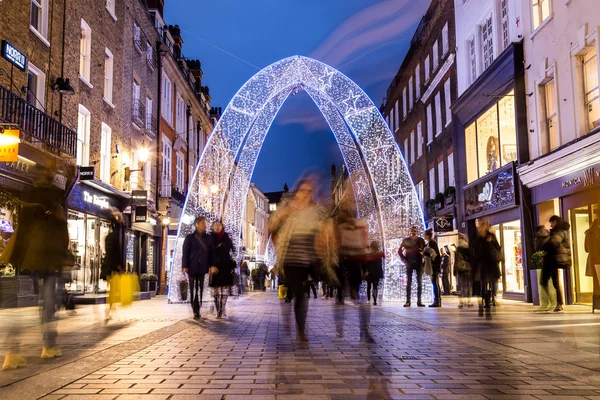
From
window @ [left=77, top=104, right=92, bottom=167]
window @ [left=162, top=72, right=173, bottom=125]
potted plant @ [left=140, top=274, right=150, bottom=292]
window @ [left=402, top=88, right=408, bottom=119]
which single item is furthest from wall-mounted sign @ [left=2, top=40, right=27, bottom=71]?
window @ [left=402, top=88, right=408, bottom=119]

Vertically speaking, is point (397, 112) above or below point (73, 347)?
above

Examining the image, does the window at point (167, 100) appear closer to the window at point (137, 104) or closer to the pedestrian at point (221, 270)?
the window at point (137, 104)

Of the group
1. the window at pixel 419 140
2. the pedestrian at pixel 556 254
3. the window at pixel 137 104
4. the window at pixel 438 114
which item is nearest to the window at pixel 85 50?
the window at pixel 137 104

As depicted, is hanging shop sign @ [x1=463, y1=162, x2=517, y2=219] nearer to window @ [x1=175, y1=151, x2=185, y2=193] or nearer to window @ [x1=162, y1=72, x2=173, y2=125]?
window @ [x1=162, y1=72, x2=173, y2=125]

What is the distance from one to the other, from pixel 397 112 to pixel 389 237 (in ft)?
77.8

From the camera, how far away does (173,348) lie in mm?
7418

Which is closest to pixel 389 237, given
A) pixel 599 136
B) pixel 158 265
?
pixel 599 136

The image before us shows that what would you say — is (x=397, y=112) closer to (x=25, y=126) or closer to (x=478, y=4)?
(x=478, y=4)

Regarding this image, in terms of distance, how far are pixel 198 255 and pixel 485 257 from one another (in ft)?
18.3

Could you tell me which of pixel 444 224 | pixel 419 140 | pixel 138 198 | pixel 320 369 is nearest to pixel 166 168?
pixel 138 198

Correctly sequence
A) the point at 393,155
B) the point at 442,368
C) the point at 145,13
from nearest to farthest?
the point at 442,368 → the point at 393,155 → the point at 145,13

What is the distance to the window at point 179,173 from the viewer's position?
34.8 meters

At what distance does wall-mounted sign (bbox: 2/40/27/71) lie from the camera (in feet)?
44.9

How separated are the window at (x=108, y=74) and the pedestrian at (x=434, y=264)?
12.6m
